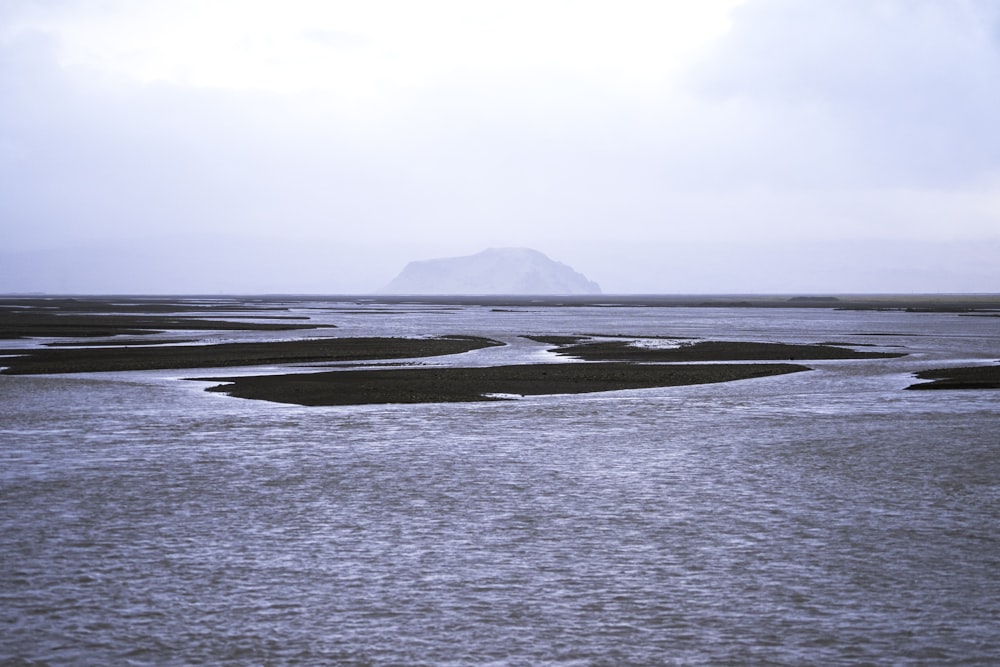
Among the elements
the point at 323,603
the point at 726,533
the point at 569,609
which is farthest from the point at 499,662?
the point at 726,533

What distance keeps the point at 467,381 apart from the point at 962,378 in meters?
19.2

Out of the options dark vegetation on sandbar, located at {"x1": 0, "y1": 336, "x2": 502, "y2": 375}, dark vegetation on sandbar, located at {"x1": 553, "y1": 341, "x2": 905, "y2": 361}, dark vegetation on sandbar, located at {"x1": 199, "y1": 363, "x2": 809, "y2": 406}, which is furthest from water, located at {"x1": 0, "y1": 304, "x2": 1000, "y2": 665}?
dark vegetation on sandbar, located at {"x1": 553, "y1": 341, "x2": 905, "y2": 361}

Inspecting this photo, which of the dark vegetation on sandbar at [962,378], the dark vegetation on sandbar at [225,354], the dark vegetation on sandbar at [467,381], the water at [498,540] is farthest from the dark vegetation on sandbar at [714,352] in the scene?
the water at [498,540]

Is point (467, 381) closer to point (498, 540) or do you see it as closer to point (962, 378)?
point (962, 378)

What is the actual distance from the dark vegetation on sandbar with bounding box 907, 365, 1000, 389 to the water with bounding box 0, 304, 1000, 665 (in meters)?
9.95

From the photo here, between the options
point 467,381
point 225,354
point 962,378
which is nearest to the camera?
point 467,381

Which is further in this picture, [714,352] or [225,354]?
[714,352]

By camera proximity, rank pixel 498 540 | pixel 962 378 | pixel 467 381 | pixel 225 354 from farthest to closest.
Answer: pixel 225 354 → pixel 962 378 → pixel 467 381 → pixel 498 540

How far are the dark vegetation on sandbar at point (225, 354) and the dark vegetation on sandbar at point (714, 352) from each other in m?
7.16

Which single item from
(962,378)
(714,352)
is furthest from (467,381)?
(714,352)

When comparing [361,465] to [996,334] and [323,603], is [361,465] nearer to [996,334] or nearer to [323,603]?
[323,603]

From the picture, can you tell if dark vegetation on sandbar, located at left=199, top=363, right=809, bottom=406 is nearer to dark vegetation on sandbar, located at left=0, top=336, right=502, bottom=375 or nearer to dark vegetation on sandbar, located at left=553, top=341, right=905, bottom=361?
dark vegetation on sandbar, located at left=553, top=341, right=905, bottom=361

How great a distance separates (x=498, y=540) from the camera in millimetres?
14672

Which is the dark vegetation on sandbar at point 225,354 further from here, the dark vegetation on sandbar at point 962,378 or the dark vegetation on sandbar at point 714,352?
the dark vegetation on sandbar at point 962,378
